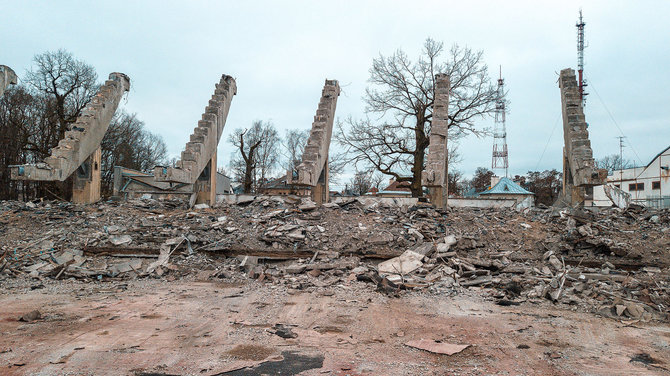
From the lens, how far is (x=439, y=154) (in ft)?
42.1

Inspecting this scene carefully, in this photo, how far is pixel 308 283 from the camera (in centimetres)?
727

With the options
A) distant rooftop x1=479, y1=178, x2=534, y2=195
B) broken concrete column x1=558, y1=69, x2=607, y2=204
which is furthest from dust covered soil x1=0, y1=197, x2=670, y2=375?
distant rooftop x1=479, y1=178, x2=534, y2=195

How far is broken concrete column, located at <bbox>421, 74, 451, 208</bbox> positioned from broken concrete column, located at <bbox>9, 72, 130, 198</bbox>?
36.8ft

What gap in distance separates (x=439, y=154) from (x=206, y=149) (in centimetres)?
775

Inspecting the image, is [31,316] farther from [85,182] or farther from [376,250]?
[85,182]

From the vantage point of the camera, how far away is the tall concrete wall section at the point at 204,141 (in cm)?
1147

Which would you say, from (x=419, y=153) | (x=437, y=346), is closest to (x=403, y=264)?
(x=437, y=346)

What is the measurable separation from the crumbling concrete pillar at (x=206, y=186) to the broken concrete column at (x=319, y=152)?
330 centimetres

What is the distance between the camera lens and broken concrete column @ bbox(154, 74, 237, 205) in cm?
1157

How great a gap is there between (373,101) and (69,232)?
17431 mm

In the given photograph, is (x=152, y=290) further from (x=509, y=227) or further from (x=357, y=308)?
(x=509, y=227)

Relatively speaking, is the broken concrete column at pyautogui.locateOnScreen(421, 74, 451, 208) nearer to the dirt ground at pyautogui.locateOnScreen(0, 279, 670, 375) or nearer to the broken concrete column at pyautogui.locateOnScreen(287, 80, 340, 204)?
the broken concrete column at pyautogui.locateOnScreen(287, 80, 340, 204)

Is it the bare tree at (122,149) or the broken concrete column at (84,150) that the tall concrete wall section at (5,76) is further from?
the bare tree at (122,149)

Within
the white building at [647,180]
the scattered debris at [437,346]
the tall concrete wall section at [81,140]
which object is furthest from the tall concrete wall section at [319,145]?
the white building at [647,180]
